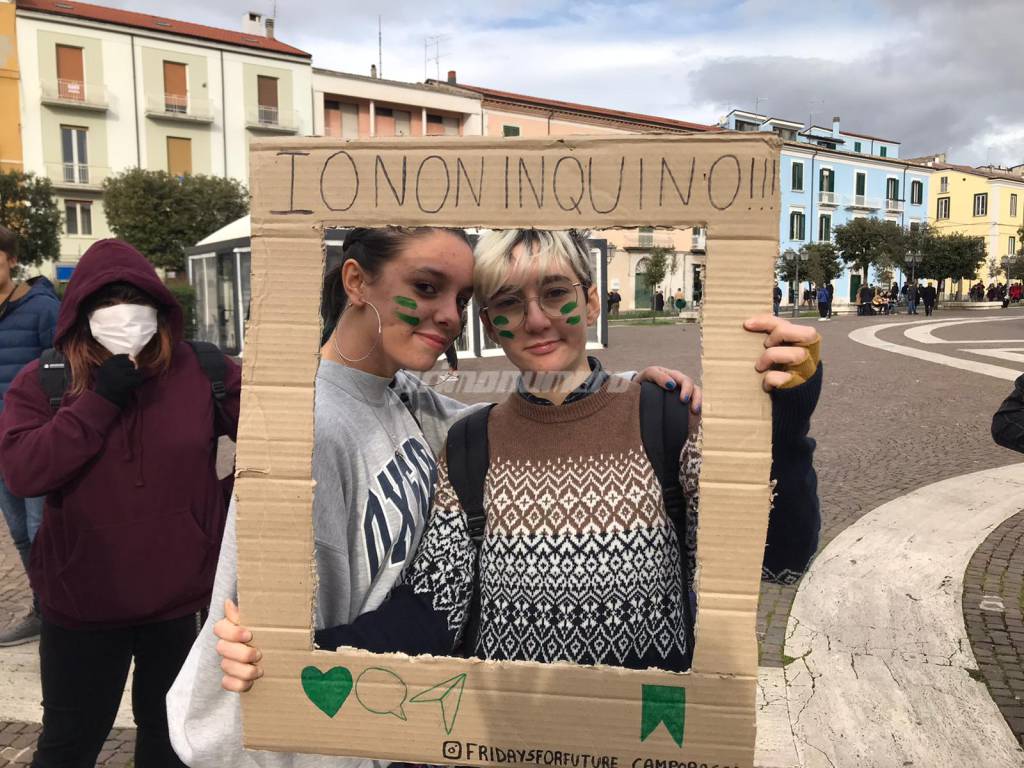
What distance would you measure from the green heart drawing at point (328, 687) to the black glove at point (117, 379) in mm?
1134

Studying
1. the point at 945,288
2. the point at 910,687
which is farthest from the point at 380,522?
the point at 945,288

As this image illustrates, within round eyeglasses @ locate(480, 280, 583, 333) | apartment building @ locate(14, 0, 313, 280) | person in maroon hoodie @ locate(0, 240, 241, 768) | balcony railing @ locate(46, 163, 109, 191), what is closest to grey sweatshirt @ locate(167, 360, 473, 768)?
round eyeglasses @ locate(480, 280, 583, 333)

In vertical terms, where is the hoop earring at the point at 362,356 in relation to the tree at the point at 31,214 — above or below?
below

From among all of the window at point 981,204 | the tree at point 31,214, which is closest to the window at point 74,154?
the tree at point 31,214

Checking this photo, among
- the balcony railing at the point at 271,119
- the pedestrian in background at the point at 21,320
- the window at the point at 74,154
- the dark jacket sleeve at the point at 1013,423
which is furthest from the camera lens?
the balcony railing at the point at 271,119

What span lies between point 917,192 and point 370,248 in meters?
58.5

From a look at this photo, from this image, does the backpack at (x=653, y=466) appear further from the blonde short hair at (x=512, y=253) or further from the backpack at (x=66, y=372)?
the backpack at (x=66, y=372)

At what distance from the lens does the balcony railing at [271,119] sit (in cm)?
3312

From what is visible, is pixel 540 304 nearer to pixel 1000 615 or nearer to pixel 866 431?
pixel 1000 615

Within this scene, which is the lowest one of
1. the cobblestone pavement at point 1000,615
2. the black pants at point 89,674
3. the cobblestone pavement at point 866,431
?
the cobblestone pavement at point 1000,615

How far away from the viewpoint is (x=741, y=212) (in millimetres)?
1032

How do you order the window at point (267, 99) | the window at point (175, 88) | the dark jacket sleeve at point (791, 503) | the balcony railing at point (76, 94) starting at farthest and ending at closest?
the window at point (267, 99)
the window at point (175, 88)
the balcony railing at point (76, 94)
the dark jacket sleeve at point (791, 503)

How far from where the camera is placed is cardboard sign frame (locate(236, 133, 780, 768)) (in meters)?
1.03

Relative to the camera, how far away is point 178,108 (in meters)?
31.9
